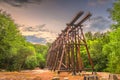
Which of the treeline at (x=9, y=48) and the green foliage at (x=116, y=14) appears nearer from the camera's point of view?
the green foliage at (x=116, y=14)

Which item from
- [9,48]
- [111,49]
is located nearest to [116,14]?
[111,49]

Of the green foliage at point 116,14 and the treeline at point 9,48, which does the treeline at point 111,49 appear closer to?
the green foliage at point 116,14

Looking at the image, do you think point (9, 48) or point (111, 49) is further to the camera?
point (9, 48)

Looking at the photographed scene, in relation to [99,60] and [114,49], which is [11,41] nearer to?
[99,60]

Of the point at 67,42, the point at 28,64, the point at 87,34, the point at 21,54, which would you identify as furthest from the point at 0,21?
the point at 87,34

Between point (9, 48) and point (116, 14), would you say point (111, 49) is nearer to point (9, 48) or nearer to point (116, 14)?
point (116, 14)

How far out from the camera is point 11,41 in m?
57.0

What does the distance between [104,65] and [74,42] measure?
23573 millimetres

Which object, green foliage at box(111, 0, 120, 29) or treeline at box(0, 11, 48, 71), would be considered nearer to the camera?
green foliage at box(111, 0, 120, 29)

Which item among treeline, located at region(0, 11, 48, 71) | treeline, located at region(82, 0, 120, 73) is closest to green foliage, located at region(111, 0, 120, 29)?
treeline, located at region(82, 0, 120, 73)

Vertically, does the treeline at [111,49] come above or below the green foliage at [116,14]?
below

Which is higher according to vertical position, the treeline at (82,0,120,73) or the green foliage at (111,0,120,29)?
the green foliage at (111,0,120,29)

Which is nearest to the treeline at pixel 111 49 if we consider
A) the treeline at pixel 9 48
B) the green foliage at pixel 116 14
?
the green foliage at pixel 116 14

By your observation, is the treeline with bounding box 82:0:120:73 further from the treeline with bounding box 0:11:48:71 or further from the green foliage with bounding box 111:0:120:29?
the treeline with bounding box 0:11:48:71
